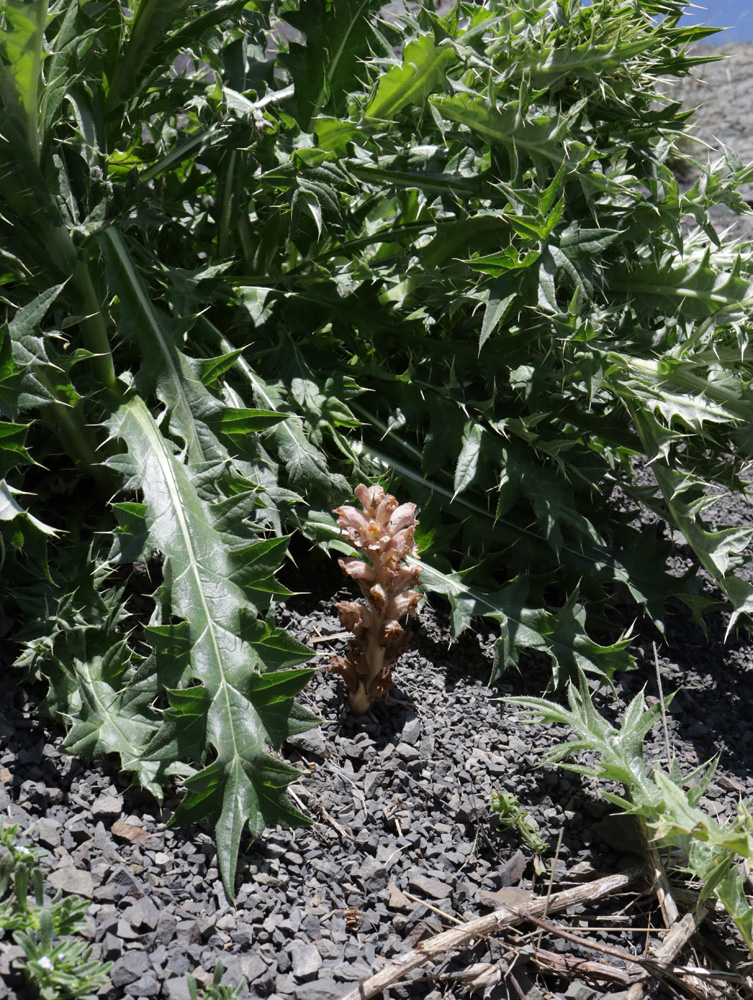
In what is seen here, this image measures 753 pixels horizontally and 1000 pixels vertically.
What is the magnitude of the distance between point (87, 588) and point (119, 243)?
1.05m

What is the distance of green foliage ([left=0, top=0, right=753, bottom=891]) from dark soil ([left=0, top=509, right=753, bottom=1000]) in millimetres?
147

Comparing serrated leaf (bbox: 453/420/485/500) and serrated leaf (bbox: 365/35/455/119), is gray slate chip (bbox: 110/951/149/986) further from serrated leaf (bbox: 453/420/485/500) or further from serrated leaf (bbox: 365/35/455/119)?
serrated leaf (bbox: 365/35/455/119)

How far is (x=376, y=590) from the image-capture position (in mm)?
2189

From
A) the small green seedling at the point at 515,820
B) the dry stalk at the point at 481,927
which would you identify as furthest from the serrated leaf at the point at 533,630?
the dry stalk at the point at 481,927

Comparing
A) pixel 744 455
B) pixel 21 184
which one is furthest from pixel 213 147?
pixel 744 455

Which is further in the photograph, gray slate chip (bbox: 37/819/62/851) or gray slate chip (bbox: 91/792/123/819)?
gray slate chip (bbox: 91/792/123/819)

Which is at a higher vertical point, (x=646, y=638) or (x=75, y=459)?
(x=75, y=459)

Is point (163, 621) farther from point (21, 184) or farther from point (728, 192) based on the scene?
point (728, 192)

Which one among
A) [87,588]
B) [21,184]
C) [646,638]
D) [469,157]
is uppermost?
[469,157]

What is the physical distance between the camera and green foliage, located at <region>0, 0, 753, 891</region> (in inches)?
83.2

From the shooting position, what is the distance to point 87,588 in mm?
2209

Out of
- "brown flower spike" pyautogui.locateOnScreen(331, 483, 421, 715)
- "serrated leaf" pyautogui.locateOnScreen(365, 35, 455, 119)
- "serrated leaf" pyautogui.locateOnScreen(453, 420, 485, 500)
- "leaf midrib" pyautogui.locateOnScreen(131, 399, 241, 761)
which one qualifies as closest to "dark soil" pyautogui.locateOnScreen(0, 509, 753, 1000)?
"brown flower spike" pyautogui.locateOnScreen(331, 483, 421, 715)

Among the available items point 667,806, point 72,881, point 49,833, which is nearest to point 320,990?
point 72,881

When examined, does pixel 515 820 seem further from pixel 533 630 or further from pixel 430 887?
pixel 533 630
